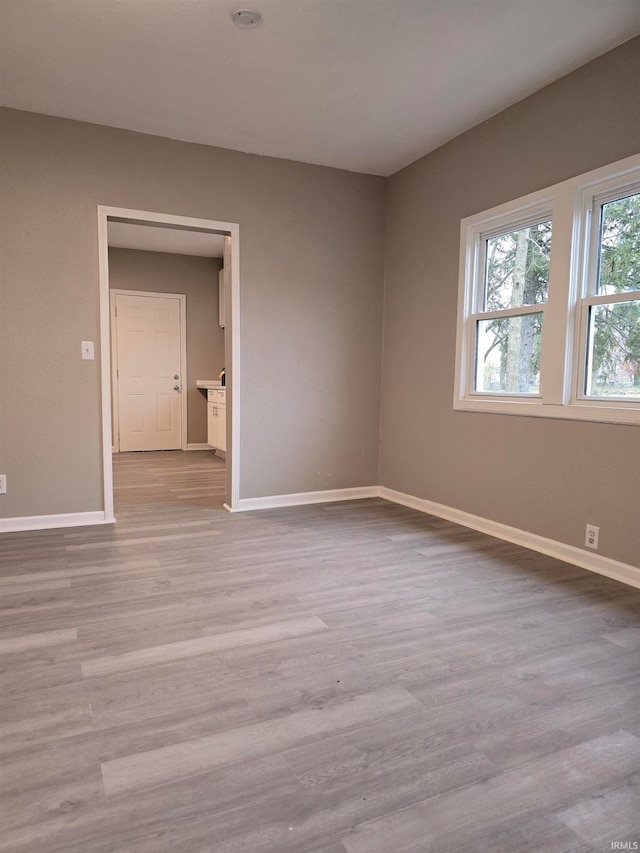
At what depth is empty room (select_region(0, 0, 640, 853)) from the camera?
1359mm

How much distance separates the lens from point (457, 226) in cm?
376

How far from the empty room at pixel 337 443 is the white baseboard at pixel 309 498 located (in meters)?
0.02

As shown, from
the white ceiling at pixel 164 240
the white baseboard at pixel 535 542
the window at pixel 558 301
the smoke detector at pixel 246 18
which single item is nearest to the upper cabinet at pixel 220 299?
the white ceiling at pixel 164 240

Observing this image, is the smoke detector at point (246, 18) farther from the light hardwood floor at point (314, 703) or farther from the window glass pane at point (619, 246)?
the light hardwood floor at point (314, 703)

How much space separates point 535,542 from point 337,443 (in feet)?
5.93

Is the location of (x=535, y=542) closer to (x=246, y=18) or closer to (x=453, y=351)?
(x=453, y=351)

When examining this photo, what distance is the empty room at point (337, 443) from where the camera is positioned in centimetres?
136

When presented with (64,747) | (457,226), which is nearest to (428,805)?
(64,747)

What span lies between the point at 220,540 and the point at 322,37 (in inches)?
108

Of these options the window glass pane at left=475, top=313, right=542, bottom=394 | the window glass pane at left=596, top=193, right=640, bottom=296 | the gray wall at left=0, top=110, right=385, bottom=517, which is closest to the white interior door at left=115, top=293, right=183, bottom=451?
the gray wall at left=0, top=110, right=385, bottom=517

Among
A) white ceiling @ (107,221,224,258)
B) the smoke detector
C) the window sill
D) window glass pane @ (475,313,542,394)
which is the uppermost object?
the smoke detector

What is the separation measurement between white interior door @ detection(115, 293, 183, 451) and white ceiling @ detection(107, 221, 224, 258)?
2.11ft

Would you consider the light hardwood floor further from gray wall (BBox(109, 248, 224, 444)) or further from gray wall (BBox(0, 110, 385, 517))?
gray wall (BBox(109, 248, 224, 444))

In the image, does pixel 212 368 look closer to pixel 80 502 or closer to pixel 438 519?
pixel 80 502
